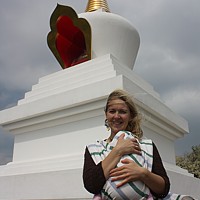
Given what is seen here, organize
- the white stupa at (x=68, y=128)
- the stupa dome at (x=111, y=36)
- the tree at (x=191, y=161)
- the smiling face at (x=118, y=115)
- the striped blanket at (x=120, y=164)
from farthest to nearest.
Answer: the tree at (x=191, y=161), the stupa dome at (x=111, y=36), the white stupa at (x=68, y=128), the smiling face at (x=118, y=115), the striped blanket at (x=120, y=164)

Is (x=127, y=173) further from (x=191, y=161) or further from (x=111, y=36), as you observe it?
(x=191, y=161)

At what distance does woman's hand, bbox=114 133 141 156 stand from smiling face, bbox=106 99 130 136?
213mm

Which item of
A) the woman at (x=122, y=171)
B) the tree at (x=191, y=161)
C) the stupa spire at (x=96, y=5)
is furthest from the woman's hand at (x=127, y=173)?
the tree at (x=191, y=161)

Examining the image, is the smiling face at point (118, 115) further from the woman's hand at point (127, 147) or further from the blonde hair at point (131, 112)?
the woman's hand at point (127, 147)

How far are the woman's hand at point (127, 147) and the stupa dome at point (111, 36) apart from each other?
3.94 m

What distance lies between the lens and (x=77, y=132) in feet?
12.4

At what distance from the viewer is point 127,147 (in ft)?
4.82

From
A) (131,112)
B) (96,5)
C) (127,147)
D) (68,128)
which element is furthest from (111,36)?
(127,147)

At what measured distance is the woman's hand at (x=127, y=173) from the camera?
4.56ft

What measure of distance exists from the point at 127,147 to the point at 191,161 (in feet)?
68.3

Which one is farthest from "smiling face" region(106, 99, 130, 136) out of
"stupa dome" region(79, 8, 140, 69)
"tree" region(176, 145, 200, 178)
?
"tree" region(176, 145, 200, 178)

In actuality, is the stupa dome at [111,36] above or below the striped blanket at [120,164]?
above

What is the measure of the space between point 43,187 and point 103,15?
3768 millimetres

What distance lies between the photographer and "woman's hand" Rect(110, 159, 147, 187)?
1.39 m
